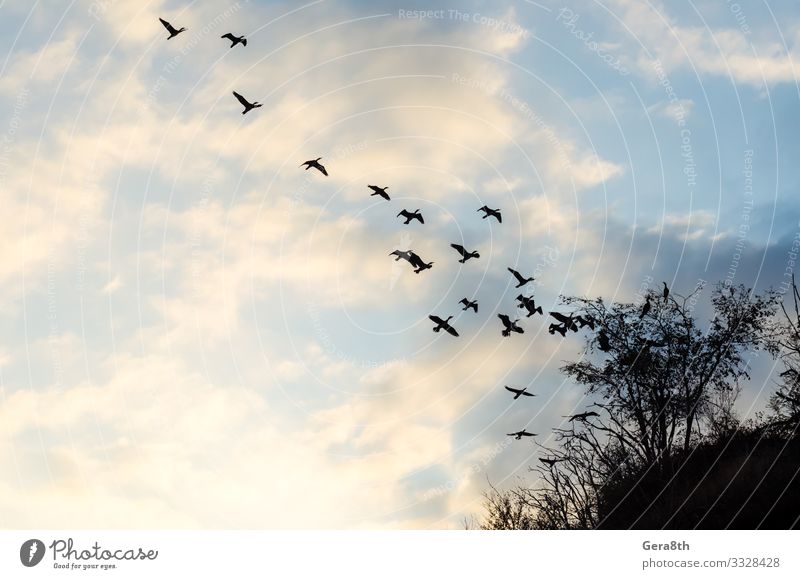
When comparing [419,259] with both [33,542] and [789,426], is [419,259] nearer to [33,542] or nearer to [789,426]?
[33,542]

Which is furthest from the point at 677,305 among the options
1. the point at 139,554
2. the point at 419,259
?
the point at 139,554

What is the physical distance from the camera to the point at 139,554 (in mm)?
26641

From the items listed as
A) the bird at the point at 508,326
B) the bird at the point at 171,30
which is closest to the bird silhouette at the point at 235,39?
the bird at the point at 171,30

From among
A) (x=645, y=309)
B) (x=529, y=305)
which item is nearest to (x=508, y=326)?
(x=529, y=305)

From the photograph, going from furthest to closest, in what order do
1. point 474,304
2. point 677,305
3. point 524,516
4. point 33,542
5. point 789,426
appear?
point 524,516
point 677,305
point 789,426
point 474,304
point 33,542

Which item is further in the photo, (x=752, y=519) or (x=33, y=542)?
(x=752, y=519)

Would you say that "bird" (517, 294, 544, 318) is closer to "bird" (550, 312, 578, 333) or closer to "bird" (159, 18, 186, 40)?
"bird" (550, 312, 578, 333)

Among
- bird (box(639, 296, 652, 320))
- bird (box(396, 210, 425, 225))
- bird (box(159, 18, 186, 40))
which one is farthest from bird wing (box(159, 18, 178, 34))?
bird (box(639, 296, 652, 320))

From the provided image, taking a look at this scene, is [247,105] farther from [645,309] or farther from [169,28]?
[645,309]

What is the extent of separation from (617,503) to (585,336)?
42.4 ft

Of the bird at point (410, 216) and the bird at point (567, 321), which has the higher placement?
the bird at point (410, 216)

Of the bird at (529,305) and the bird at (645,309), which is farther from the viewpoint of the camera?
the bird at (645,309)

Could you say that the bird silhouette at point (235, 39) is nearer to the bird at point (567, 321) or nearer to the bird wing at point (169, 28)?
the bird wing at point (169, 28)

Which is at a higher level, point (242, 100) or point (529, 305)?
point (242, 100)
